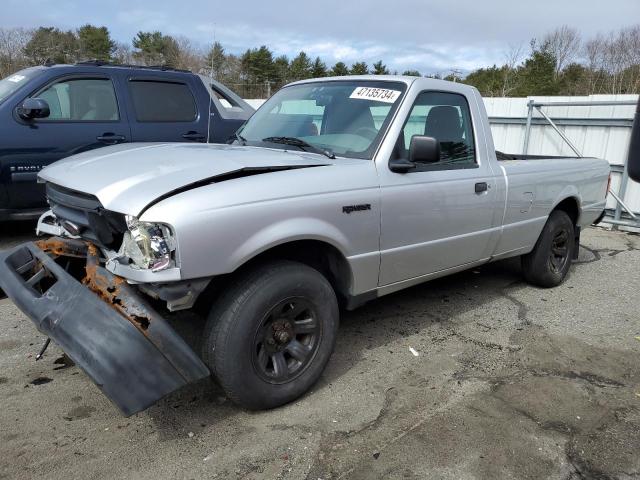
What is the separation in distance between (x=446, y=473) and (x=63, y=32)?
176ft

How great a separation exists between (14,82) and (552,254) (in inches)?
241

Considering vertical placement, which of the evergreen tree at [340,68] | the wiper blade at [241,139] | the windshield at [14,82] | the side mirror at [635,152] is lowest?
the wiper blade at [241,139]

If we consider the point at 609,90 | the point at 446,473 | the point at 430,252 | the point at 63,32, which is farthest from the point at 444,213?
the point at 63,32

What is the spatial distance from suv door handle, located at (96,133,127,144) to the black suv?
0.04ft

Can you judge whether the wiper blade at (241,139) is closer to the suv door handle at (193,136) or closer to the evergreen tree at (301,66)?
the suv door handle at (193,136)

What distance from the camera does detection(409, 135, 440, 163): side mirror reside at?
3.36 m

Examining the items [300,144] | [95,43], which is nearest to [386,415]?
[300,144]

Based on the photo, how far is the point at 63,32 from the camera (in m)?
46.8

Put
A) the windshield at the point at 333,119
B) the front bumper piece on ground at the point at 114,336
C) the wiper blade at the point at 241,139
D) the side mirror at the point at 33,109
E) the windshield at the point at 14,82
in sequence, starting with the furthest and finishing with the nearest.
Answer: the windshield at the point at 14,82
the side mirror at the point at 33,109
the wiper blade at the point at 241,139
the windshield at the point at 333,119
the front bumper piece on ground at the point at 114,336

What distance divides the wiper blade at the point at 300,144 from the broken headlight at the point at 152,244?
4.39 feet

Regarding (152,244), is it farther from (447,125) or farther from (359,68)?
(359,68)

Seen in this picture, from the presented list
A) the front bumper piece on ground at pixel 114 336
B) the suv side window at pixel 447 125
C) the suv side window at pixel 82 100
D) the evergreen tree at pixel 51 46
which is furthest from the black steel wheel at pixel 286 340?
the evergreen tree at pixel 51 46

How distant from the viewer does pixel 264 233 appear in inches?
107

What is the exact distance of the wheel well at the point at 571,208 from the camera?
533cm
